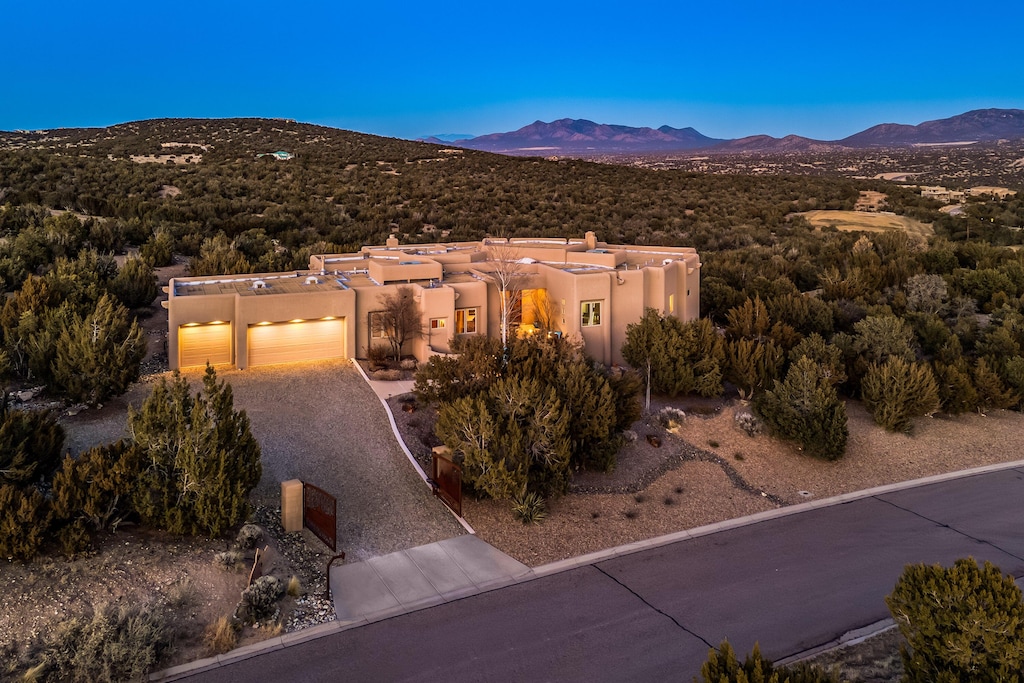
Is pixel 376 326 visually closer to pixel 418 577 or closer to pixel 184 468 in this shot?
pixel 184 468

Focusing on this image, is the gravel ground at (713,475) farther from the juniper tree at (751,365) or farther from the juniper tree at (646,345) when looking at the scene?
the juniper tree at (646,345)

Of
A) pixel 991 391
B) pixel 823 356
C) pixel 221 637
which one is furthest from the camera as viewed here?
pixel 823 356

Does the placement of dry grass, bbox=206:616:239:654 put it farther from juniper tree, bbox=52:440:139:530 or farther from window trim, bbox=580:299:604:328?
window trim, bbox=580:299:604:328

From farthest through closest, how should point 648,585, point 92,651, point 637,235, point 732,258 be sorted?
point 637,235 → point 732,258 → point 648,585 → point 92,651

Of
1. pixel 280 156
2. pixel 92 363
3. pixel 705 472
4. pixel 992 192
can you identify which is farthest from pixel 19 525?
pixel 992 192

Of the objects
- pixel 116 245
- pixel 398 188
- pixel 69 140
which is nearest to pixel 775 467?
pixel 116 245

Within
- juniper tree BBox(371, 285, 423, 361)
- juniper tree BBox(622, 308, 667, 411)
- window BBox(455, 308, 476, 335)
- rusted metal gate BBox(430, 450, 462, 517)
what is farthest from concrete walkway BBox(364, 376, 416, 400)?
juniper tree BBox(622, 308, 667, 411)

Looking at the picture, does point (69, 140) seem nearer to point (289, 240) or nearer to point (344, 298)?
point (289, 240)

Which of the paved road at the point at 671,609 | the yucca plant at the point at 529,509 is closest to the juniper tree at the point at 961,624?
the paved road at the point at 671,609
